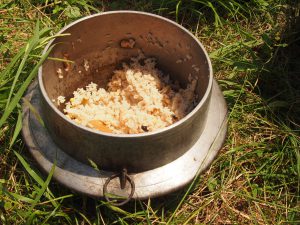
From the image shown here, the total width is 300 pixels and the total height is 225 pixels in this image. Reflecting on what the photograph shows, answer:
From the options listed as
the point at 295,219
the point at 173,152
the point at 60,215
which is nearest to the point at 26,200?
the point at 60,215

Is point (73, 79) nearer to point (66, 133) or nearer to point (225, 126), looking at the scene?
point (66, 133)

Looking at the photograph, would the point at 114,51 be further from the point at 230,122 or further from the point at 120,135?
the point at 120,135

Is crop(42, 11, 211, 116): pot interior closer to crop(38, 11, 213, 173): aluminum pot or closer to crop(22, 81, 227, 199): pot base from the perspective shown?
crop(38, 11, 213, 173): aluminum pot

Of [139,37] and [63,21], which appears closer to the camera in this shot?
[139,37]

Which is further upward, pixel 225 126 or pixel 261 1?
pixel 261 1

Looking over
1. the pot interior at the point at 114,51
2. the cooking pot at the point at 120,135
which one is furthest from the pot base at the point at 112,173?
the pot interior at the point at 114,51

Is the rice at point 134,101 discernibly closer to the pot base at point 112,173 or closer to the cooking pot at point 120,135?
the cooking pot at point 120,135

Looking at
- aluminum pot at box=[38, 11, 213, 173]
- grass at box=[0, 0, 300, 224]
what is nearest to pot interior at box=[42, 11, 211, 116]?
aluminum pot at box=[38, 11, 213, 173]
